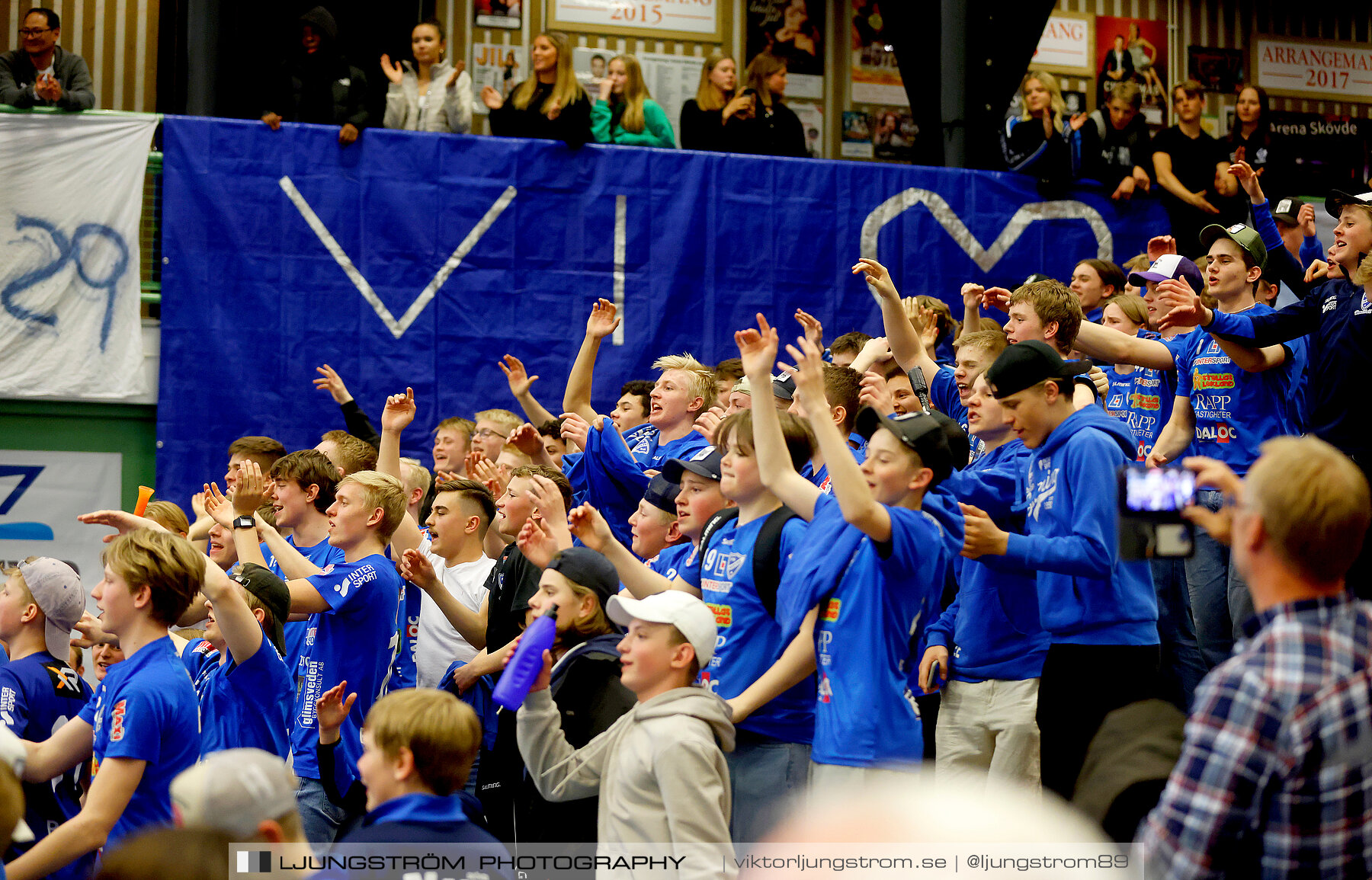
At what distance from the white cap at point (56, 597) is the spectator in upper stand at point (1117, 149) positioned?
741 centimetres

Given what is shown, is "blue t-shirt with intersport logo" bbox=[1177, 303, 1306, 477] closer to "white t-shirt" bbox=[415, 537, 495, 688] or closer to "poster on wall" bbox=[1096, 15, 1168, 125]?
"white t-shirt" bbox=[415, 537, 495, 688]

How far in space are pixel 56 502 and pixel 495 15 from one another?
6159 millimetres

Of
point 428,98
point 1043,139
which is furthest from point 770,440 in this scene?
point 1043,139

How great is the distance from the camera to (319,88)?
8852 mm

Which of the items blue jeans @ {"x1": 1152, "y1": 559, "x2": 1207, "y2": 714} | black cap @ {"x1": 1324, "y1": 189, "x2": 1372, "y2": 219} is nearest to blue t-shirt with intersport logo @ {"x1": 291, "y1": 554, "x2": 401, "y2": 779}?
blue jeans @ {"x1": 1152, "y1": 559, "x2": 1207, "y2": 714}

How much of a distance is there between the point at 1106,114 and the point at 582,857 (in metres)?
7.46

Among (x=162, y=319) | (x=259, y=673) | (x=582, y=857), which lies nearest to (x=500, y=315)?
(x=162, y=319)

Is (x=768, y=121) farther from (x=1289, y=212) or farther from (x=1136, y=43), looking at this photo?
(x=1136, y=43)

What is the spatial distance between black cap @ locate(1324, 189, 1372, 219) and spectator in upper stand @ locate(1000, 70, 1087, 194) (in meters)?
3.67

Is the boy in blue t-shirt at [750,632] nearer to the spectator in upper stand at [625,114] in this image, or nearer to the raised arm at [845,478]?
the raised arm at [845,478]

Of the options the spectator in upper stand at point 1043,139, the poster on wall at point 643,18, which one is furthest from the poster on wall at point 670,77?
the spectator in upper stand at point 1043,139

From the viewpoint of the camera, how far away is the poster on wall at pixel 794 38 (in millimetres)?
12438

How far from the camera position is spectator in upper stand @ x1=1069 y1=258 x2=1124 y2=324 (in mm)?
7371

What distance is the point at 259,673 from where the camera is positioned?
4.48 metres
